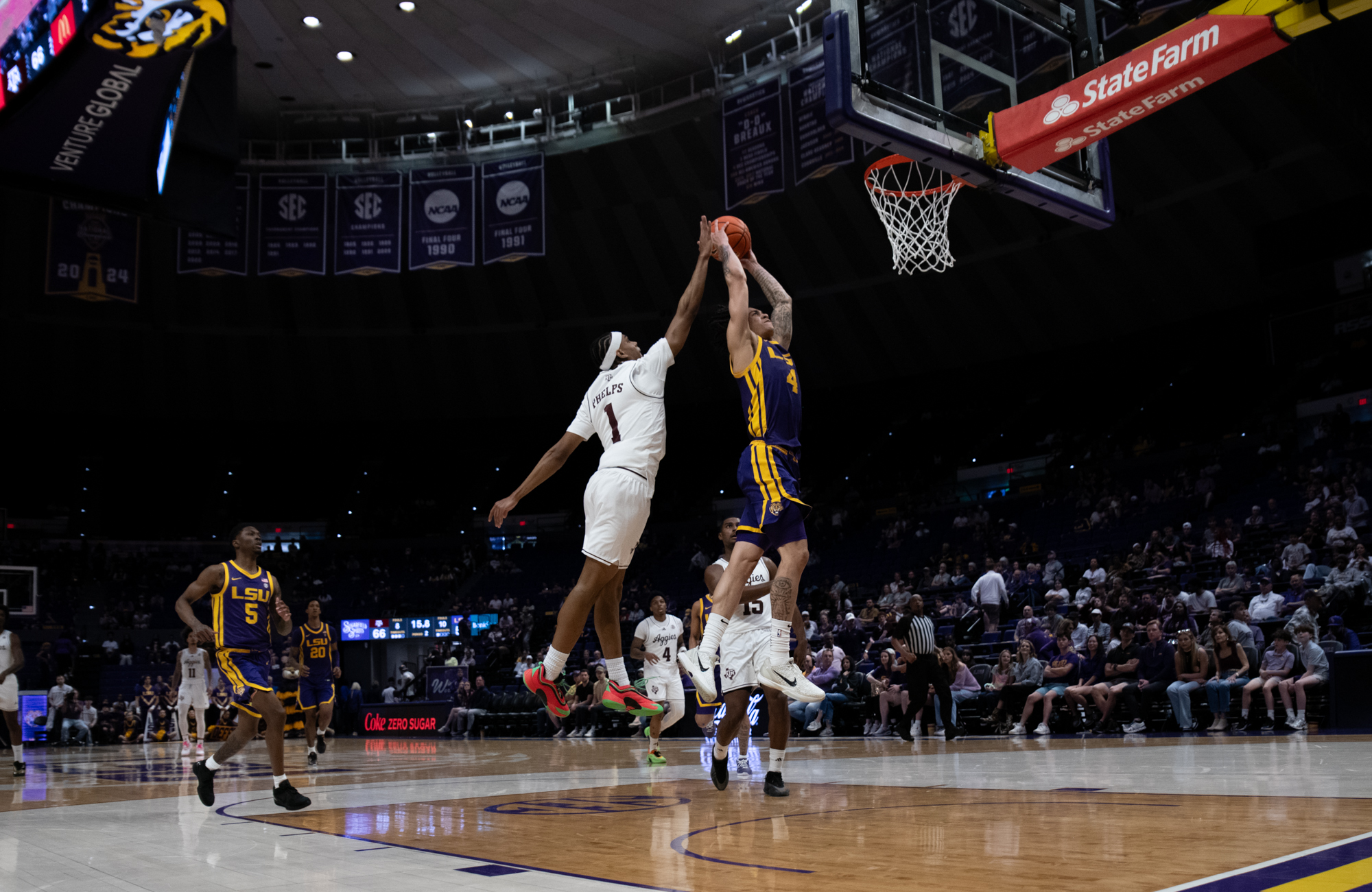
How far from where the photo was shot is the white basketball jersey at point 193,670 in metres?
17.5

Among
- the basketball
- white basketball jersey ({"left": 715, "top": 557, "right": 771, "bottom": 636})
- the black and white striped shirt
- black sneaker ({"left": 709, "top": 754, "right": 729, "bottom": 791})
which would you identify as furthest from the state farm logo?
the black and white striped shirt

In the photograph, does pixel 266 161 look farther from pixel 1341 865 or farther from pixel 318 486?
pixel 1341 865

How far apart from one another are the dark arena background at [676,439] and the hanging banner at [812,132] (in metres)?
0.09

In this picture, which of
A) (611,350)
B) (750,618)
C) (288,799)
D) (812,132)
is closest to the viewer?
(611,350)

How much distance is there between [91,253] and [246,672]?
1719cm

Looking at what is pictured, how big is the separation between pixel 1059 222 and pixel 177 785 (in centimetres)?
2196

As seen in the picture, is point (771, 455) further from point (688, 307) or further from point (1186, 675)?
point (1186, 675)

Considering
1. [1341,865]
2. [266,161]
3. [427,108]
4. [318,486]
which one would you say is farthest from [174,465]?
[1341,865]

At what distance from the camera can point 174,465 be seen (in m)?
35.9

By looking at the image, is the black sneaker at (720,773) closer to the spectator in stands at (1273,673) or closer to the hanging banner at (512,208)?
the spectator in stands at (1273,673)

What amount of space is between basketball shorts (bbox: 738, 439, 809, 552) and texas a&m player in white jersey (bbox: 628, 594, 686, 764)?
180 cm

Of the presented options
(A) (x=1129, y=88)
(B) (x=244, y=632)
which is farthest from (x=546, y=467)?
(A) (x=1129, y=88)

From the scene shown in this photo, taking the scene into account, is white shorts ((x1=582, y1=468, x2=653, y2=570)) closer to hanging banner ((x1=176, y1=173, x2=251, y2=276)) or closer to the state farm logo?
the state farm logo

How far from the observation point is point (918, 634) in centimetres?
1368
